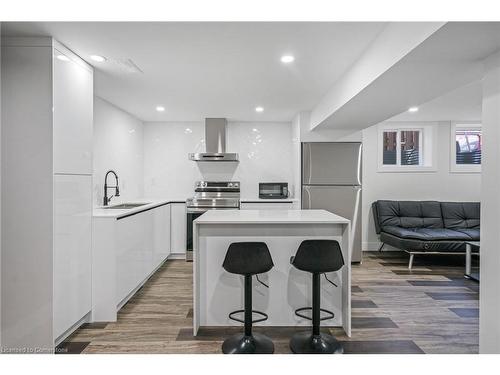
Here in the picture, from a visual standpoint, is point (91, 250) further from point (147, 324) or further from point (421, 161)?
point (421, 161)

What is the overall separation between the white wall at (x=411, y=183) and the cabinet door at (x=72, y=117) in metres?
4.48

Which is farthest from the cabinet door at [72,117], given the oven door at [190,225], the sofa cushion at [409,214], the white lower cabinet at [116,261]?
the sofa cushion at [409,214]

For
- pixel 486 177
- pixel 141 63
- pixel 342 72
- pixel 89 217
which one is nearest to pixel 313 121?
pixel 342 72

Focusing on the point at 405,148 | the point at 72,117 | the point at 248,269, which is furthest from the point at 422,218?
the point at 72,117

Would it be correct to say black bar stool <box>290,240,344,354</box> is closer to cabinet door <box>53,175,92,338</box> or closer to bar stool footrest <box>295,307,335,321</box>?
bar stool footrest <box>295,307,335,321</box>

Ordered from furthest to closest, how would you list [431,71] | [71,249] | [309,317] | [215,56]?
[309,317]
[215,56]
[71,249]
[431,71]

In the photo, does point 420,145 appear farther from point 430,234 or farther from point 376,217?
point 430,234

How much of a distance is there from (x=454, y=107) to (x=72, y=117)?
485 centimetres

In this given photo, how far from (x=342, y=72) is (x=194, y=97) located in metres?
1.80

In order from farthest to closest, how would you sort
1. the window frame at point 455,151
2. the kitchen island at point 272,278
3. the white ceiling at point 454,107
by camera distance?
the window frame at point 455,151 < the white ceiling at point 454,107 < the kitchen island at point 272,278

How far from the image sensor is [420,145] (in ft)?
18.5

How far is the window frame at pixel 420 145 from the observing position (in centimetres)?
552

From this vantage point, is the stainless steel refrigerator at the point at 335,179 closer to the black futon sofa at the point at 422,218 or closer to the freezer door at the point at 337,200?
the freezer door at the point at 337,200

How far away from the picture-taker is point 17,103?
2.15m
